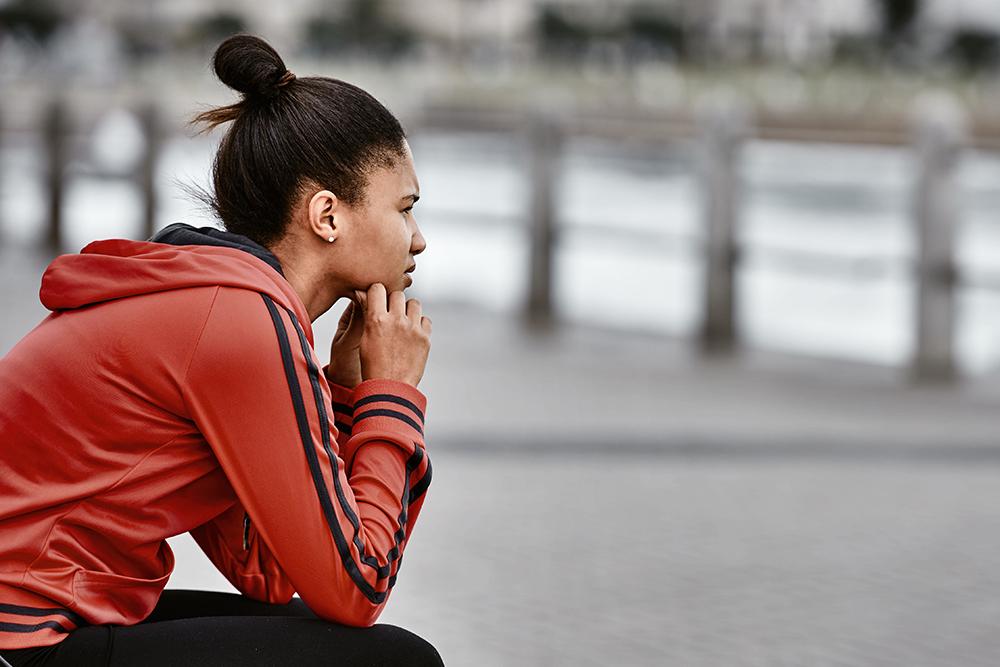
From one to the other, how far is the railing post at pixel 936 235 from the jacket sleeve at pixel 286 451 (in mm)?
6776

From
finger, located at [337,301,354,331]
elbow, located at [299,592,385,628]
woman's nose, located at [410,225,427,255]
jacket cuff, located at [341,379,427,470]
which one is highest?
woman's nose, located at [410,225,427,255]

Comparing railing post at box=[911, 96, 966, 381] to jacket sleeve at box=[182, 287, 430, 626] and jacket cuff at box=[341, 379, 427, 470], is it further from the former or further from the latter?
jacket sleeve at box=[182, 287, 430, 626]

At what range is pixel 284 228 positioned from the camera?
7.40 feet

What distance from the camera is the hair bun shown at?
2205 millimetres

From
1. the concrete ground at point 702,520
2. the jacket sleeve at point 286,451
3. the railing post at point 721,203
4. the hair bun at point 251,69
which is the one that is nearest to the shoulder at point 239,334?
the jacket sleeve at point 286,451

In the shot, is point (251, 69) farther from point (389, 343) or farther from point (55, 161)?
point (55, 161)

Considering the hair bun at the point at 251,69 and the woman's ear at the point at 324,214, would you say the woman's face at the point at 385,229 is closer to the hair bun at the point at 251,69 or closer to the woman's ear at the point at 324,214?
the woman's ear at the point at 324,214

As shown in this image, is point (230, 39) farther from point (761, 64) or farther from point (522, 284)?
point (761, 64)

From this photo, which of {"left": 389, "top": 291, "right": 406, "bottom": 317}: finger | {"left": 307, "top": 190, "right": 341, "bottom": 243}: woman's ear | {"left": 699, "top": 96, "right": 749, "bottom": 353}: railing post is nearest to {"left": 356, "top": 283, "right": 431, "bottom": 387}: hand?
{"left": 389, "top": 291, "right": 406, "bottom": 317}: finger

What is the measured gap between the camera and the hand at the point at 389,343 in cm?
229

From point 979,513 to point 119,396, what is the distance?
14.0ft

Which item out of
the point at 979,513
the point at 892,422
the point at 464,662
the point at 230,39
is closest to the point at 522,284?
the point at 892,422

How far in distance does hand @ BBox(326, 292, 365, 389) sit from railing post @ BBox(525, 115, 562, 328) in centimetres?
807

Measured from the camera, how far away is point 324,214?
2.24 m
